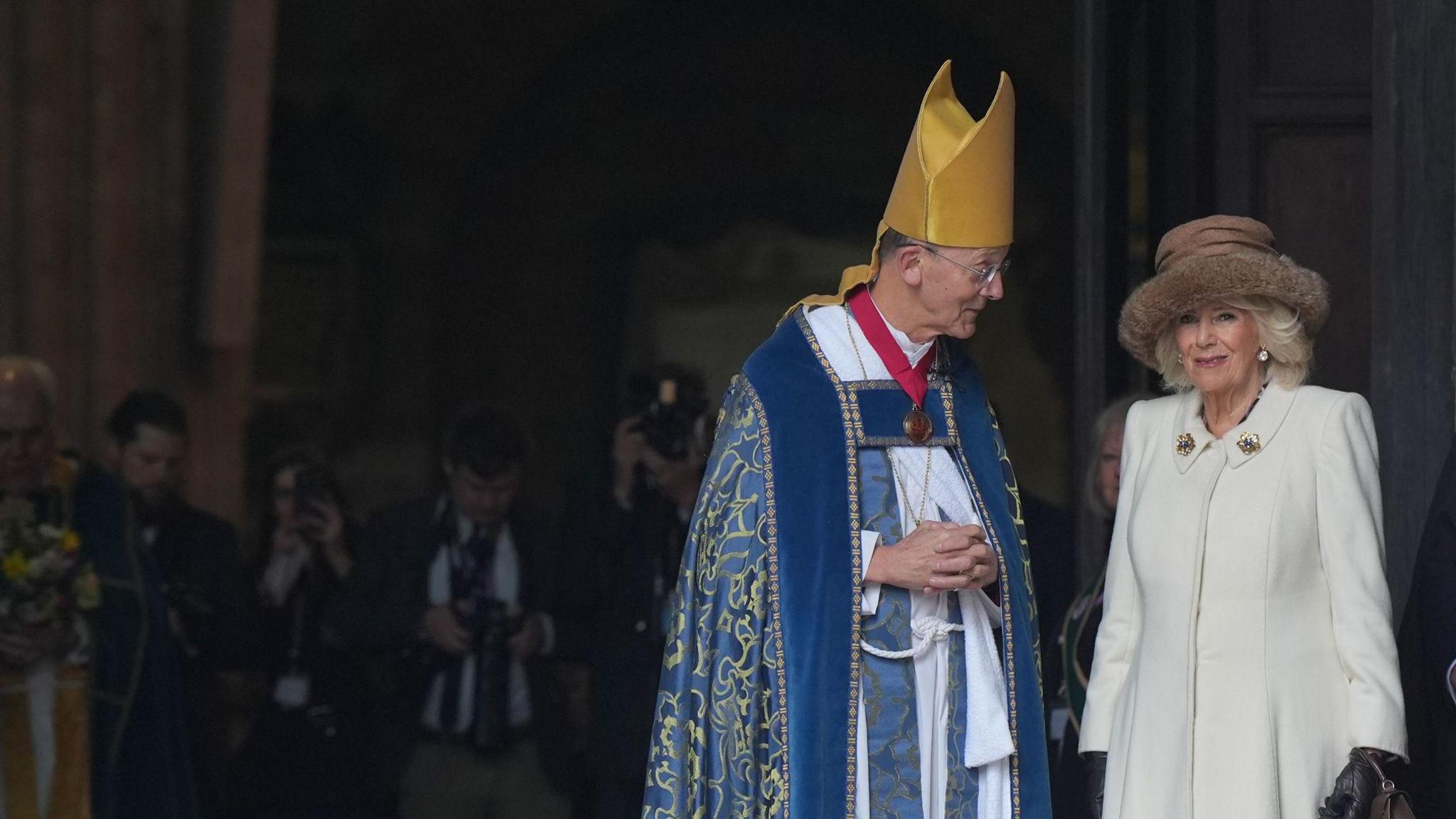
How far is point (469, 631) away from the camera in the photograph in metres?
7.03

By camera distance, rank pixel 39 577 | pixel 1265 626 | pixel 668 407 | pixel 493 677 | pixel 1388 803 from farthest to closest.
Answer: pixel 668 407 → pixel 493 677 → pixel 39 577 → pixel 1265 626 → pixel 1388 803

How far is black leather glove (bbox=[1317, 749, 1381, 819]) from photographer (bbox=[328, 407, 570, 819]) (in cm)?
367

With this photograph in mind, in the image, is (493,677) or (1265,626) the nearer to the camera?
(1265,626)

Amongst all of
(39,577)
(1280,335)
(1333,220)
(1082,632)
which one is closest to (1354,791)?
(1280,335)

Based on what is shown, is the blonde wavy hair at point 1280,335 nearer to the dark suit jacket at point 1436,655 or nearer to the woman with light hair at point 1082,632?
the dark suit jacket at point 1436,655

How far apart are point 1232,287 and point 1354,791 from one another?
805 millimetres

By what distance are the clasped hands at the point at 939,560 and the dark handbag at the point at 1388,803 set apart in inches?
27.8

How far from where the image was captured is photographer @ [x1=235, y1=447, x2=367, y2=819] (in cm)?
730

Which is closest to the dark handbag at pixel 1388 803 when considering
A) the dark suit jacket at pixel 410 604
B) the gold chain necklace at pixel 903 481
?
the gold chain necklace at pixel 903 481

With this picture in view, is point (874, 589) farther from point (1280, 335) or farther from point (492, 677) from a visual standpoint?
point (492, 677)

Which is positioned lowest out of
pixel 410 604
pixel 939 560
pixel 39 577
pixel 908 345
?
pixel 410 604

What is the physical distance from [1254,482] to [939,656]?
64 centimetres

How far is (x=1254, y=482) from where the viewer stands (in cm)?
375

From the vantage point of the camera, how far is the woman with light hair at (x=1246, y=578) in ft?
12.0
